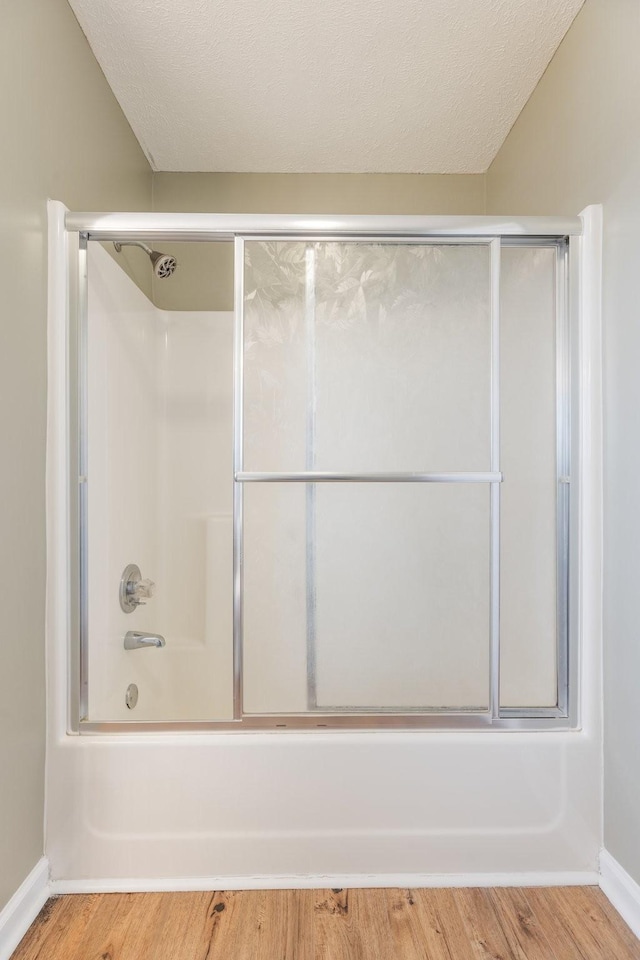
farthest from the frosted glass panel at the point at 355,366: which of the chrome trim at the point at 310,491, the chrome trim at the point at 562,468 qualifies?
the chrome trim at the point at 562,468

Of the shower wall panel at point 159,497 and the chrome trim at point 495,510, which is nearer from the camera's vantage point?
the chrome trim at point 495,510

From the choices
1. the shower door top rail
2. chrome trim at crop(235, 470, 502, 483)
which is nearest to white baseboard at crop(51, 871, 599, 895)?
chrome trim at crop(235, 470, 502, 483)

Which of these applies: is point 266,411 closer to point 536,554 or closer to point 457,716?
point 536,554

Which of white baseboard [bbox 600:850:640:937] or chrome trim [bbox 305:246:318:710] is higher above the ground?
chrome trim [bbox 305:246:318:710]

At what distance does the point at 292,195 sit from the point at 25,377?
164cm

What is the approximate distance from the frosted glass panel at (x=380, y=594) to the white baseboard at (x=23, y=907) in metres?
0.75

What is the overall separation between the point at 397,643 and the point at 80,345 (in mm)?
1178

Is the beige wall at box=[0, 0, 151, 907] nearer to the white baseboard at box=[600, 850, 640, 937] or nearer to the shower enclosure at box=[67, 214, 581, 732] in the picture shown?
the shower enclosure at box=[67, 214, 581, 732]

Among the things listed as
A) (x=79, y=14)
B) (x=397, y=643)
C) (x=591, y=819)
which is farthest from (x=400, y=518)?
(x=79, y=14)

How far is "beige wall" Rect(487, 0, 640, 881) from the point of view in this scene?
141cm

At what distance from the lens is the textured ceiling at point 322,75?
1.67m

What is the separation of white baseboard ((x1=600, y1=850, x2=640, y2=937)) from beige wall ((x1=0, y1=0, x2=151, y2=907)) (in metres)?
1.44

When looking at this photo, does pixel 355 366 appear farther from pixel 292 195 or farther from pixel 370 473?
pixel 292 195

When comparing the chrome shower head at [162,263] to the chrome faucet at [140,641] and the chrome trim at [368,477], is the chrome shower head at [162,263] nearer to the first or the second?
the chrome trim at [368,477]
